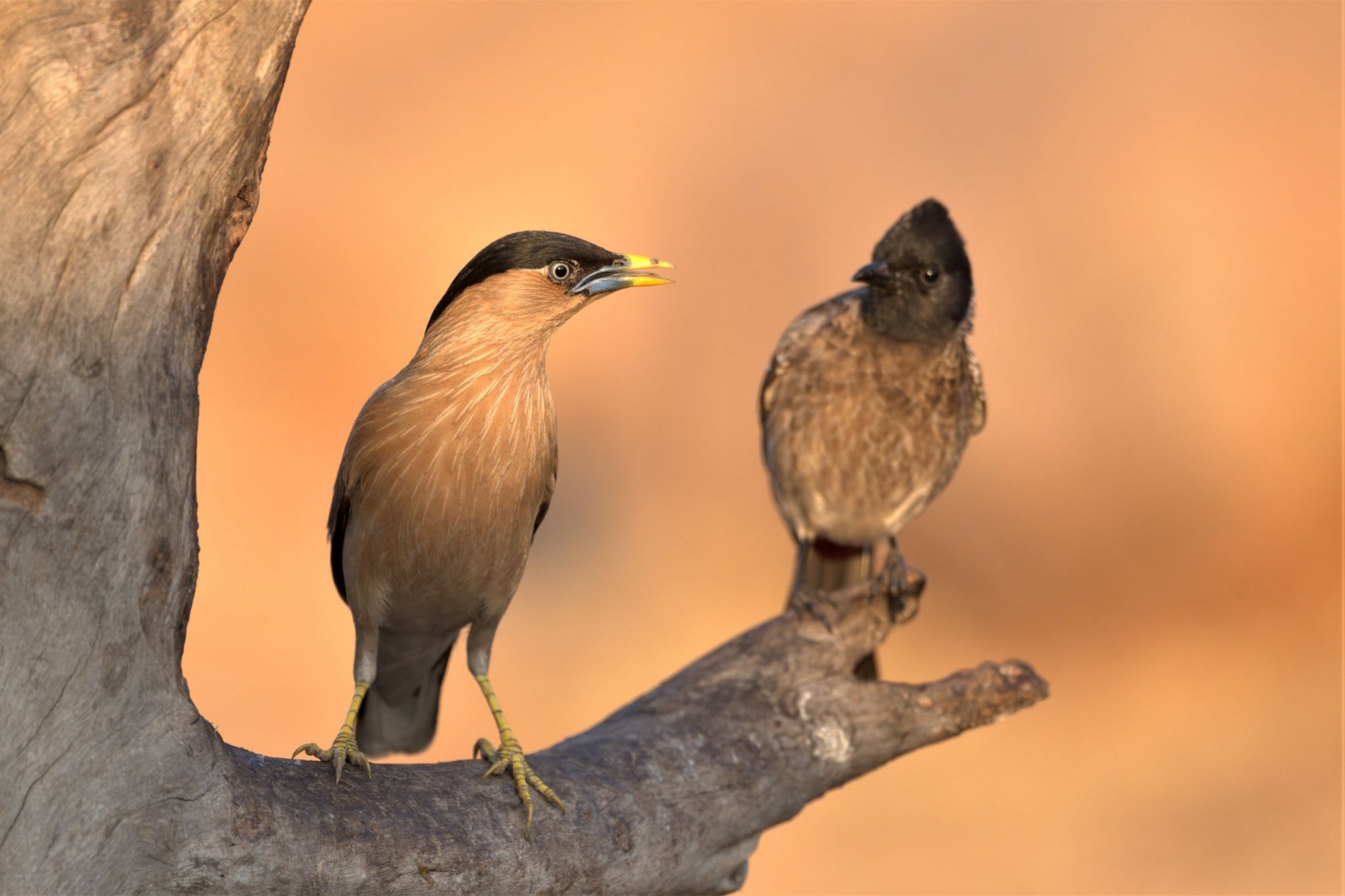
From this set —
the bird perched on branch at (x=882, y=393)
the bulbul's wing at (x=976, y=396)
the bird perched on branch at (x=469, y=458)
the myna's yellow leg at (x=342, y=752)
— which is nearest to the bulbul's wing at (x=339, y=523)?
the bird perched on branch at (x=469, y=458)

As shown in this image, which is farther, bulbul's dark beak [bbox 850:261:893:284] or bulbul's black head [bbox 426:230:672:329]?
bulbul's dark beak [bbox 850:261:893:284]

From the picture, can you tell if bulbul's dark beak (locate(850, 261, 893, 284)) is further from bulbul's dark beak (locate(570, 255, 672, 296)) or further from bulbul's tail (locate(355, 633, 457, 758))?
bulbul's tail (locate(355, 633, 457, 758))

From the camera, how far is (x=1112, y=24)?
35.7 feet

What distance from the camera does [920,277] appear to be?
5895mm

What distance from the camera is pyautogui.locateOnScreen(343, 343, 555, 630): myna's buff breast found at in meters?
3.69

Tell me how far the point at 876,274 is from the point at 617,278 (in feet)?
7.16

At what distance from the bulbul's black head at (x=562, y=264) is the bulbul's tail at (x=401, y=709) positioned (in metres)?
1.30

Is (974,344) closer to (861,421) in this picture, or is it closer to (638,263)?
(861,421)

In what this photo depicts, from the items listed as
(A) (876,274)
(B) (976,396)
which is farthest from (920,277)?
(B) (976,396)

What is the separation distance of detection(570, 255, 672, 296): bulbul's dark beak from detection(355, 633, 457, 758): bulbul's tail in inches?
52.2

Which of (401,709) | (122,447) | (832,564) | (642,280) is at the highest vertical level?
(832,564)

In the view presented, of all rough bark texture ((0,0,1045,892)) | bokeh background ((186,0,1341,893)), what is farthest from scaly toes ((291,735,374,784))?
bokeh background ((186,0,1341,893))

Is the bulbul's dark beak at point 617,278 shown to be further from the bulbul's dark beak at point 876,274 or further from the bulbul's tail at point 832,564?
the bulbul's tail at point 832,564

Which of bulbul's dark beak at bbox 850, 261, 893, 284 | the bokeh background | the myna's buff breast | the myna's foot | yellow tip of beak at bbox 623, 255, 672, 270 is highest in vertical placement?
the bokeh background
